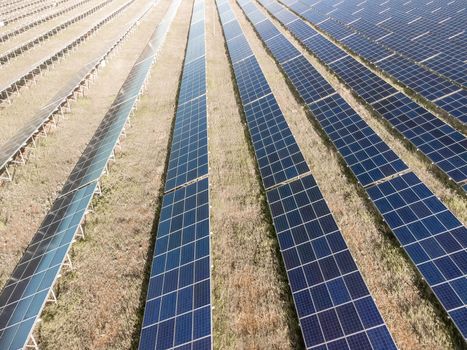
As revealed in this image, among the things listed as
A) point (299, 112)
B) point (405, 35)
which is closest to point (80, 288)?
point (299, 112)

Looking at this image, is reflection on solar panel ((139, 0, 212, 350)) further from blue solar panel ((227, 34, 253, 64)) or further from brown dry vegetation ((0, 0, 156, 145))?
blue solar panel ((227, 34, 253, 64))

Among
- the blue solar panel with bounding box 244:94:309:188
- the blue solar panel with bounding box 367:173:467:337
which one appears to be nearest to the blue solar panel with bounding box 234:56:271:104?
the blue solar panel with bounding box 244:94:309:188

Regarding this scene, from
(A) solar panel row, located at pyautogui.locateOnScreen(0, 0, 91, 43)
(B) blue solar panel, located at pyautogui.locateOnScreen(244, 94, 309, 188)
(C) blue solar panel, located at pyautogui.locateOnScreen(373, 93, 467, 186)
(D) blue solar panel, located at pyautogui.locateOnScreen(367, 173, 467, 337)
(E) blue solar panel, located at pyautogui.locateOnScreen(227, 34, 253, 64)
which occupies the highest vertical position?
(A) solar panel row, located at pyautogui.locateOnScreen(0, 0, 91, 43)

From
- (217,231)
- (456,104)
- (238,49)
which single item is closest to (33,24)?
(238,49)

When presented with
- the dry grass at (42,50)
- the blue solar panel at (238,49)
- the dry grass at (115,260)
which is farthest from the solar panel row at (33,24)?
the dry grass at (115,260)

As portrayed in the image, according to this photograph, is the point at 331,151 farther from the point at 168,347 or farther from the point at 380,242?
the point at 168,347

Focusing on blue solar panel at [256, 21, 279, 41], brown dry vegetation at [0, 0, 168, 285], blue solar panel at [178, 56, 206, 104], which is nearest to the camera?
brown dry vegetation at [0, 0, 168, 285]
